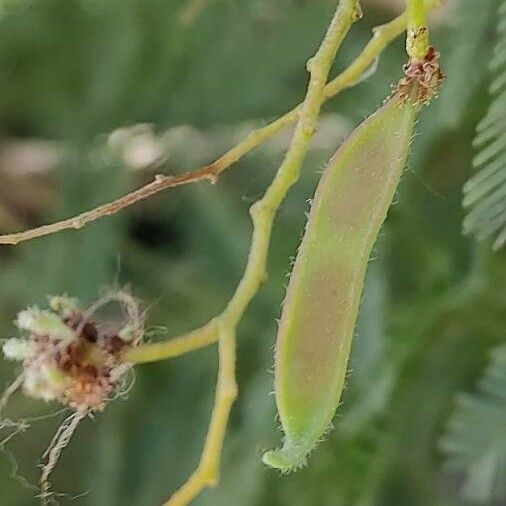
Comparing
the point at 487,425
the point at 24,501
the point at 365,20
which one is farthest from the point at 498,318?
the point at 24,501

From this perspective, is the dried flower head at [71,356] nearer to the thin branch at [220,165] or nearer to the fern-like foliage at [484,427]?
the thin branch at [220,165]

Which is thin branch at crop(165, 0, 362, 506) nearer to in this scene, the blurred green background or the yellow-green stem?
the yellow-green stem

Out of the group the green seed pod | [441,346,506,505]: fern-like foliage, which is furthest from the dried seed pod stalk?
[441,346,506,505]: fern-like foliage

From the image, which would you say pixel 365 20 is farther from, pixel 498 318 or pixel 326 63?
pixel 326 63

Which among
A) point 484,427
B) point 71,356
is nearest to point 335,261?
point 71,356

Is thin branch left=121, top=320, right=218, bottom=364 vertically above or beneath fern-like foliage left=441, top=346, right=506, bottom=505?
above

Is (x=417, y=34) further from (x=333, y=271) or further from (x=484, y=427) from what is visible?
(x=484, y=427)
